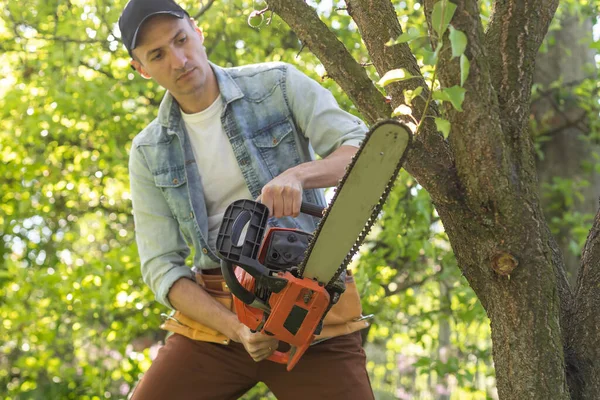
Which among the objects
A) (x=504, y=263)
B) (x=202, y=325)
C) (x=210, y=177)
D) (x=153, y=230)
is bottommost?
(x=202, y=325)

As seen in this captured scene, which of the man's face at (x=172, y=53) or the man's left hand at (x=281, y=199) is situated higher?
the man's face at (x=172, y=53)

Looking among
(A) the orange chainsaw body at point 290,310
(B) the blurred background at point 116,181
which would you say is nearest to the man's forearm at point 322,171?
(A) the orange chainsaw body at point 290,310

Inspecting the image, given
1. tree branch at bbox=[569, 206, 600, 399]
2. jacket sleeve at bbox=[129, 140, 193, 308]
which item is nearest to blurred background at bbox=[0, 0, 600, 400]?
jacket sleeve at bbox=[129, 140, 193, 308]

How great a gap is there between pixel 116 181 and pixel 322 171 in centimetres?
267

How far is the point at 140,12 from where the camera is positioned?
217cm

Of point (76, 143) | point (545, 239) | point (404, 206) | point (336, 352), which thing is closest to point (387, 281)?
point (404, 206)

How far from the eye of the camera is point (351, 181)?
1420mm

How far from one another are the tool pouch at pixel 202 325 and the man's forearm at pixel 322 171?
1.85 feet

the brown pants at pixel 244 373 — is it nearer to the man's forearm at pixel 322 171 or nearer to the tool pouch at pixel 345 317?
the tool pouch at pixel 345 317

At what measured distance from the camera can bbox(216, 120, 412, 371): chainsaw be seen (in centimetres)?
137

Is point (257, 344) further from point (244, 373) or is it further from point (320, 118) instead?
point (320, 118)

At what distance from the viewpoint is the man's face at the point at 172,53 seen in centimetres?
221

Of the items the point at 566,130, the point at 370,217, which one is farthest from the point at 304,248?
the point at 566,130

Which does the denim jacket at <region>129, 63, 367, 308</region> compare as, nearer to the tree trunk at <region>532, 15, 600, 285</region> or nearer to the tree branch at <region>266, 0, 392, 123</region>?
the tree branch at <region>266, 0, 392, 123</region>
